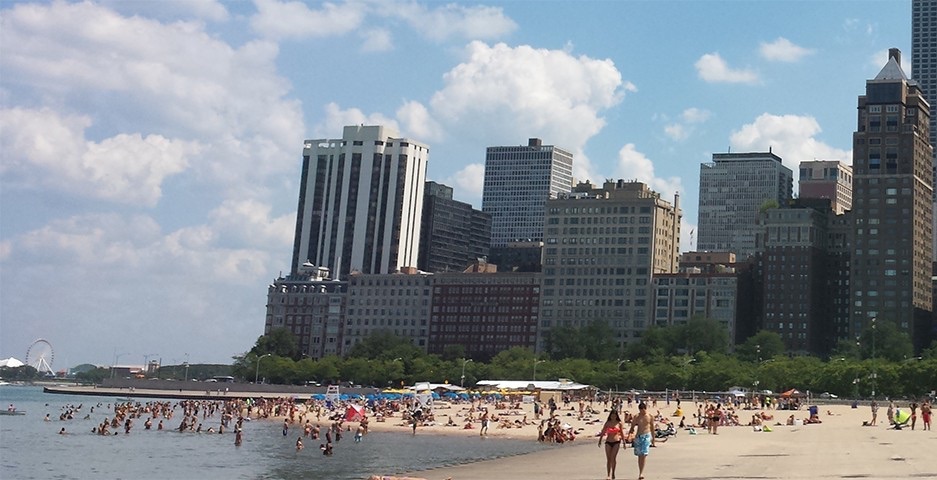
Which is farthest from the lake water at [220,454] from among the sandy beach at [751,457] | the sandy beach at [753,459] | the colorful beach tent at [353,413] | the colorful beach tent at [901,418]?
the colorful beach tent at [901,418]

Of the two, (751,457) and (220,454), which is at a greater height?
(751,457)

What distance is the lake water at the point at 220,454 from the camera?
67.9m

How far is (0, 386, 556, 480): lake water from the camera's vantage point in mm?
67875

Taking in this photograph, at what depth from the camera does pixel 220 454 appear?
82875 mm

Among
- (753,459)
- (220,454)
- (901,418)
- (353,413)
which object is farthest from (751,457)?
(353,413)

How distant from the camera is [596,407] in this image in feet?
495

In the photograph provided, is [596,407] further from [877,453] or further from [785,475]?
[785,475]

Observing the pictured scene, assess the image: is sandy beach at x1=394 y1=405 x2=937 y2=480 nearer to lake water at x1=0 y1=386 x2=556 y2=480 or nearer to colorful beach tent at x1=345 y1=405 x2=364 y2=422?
lake water at x1=0 y1=386 x2=556 y2=480

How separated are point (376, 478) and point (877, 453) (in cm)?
2524

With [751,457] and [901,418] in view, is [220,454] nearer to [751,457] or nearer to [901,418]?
[751,457]

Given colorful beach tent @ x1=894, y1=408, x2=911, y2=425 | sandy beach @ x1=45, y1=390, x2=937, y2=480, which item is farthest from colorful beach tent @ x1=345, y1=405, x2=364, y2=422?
colorful beach tent @ x1=894, y1=408, x2=911, y2=425

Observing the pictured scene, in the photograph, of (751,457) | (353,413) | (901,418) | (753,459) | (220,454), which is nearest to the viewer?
(753,459)

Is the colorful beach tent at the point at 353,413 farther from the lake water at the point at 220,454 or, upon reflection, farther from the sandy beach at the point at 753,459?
the sandy beach at the point at 753,459

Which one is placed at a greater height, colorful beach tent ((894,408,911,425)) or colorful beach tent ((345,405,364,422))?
colorful beach tent ((894,408,911,425))
